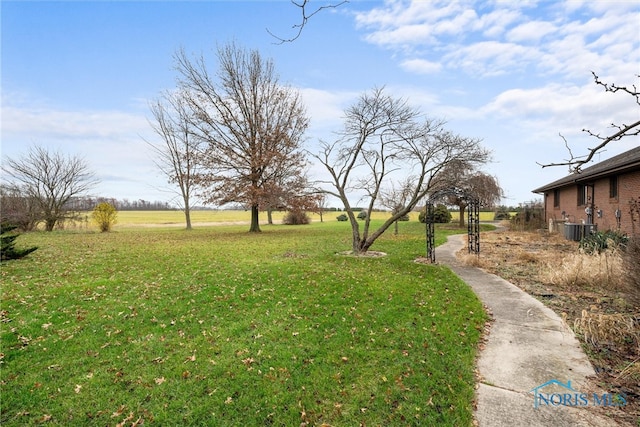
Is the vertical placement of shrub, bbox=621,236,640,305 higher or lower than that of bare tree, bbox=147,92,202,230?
lower

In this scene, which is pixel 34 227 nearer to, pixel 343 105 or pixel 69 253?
pixel 69 253

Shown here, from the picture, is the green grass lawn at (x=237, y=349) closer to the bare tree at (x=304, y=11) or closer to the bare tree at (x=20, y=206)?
the bare tree at (x=304, y=11)

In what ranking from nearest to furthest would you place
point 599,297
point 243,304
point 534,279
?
point 243,304 < point 599,297 < point 534,279

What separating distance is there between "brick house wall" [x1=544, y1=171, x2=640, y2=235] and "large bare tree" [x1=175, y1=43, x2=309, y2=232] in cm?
1637

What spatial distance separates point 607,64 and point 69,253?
49.3 ft

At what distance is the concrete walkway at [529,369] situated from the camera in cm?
294

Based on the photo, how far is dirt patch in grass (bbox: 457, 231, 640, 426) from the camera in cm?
352

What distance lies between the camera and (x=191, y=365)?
3891 millimetres

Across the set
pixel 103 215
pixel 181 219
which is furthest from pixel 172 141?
pixel 181 219

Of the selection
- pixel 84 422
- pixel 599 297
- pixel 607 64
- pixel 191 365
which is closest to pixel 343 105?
pixel 607 64

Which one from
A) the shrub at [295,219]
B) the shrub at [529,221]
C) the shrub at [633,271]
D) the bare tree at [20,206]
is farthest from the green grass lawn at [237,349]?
the shrub at [295,219]

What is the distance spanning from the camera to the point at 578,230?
51.6ft

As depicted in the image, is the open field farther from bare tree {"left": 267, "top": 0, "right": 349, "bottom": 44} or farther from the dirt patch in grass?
bare tree {"left": 267, "top": 0, "right": 349, "bottom": 44}

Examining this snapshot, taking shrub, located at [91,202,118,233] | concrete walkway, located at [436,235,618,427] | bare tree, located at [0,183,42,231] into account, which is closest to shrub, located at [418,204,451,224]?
concrete walkway, located at [436,235,618,427]
